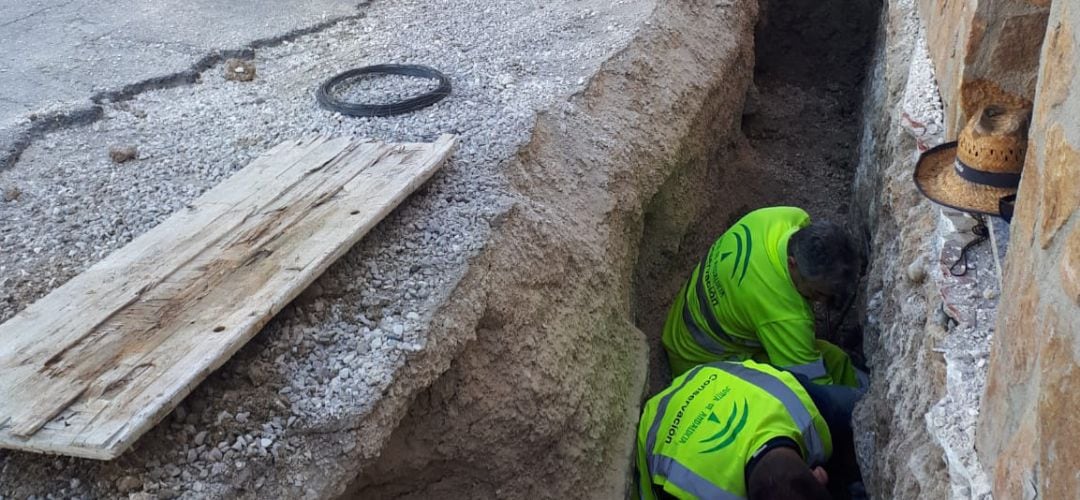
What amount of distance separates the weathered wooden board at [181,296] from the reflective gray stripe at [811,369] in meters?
1.51

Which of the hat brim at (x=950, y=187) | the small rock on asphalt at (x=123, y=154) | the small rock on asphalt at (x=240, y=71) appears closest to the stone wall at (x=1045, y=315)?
the hat brim at (x=950, y=187)

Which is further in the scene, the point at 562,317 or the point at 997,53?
the point at 562,317

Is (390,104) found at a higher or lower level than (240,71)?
higher

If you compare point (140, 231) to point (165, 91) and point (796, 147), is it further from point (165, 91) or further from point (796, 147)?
point (796, 147)

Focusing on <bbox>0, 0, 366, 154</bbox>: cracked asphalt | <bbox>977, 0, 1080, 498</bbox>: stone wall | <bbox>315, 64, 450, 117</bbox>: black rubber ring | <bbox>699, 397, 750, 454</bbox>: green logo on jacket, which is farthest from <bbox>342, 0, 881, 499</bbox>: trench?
<bbox>0, 0, 366, 154</bbox>: cracked asphalt

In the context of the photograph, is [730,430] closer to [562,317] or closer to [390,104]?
[562,317]

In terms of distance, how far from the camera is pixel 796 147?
230 inches

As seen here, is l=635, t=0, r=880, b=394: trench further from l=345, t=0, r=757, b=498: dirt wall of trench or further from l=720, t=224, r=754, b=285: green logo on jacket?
l=720, t=224, r=754, b=285: green logo on jacket

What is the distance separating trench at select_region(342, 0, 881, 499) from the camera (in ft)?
8.72

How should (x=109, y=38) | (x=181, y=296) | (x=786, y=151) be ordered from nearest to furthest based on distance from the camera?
(x=181, y=296)
(x=109, y=38)
(x=786, y=151)

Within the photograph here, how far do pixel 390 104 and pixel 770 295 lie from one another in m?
1.71

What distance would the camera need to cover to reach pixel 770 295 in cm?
345

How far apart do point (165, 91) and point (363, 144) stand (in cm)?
149

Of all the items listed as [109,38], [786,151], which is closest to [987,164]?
[786,151]
